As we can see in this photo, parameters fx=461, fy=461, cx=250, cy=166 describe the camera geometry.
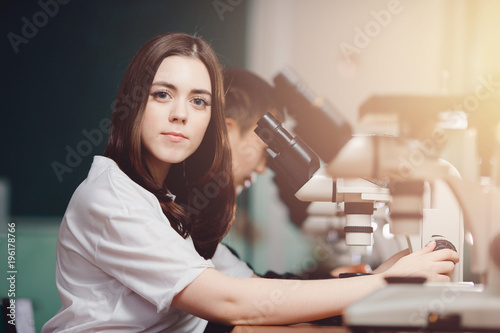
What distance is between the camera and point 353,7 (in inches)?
97.4

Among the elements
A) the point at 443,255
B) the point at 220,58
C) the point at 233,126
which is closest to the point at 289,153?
the point at 443,255

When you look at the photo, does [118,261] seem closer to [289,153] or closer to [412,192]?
[289,153]

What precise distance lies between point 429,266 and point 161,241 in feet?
1.62

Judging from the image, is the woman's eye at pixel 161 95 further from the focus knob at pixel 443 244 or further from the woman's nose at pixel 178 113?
the focus knob at pixel 443 244

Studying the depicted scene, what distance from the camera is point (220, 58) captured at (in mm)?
2377

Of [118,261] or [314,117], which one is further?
[314,117]

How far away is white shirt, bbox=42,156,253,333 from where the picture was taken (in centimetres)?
82

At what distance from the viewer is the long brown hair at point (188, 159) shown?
40.6 inches

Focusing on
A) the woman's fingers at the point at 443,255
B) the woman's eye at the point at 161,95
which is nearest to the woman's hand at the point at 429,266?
the woman's fingers at the point at 443,255

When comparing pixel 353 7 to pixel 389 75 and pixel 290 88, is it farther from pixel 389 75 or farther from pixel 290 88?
pixel 290 88

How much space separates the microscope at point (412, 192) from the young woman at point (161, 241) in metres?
0.10

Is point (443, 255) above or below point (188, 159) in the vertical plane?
below

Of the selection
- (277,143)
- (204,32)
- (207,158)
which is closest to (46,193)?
(204,32)

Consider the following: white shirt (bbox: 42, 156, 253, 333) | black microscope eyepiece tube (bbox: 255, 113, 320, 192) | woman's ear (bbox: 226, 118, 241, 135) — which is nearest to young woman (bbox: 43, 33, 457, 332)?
white shirt (bbox: 42, 156, 253, 333)
